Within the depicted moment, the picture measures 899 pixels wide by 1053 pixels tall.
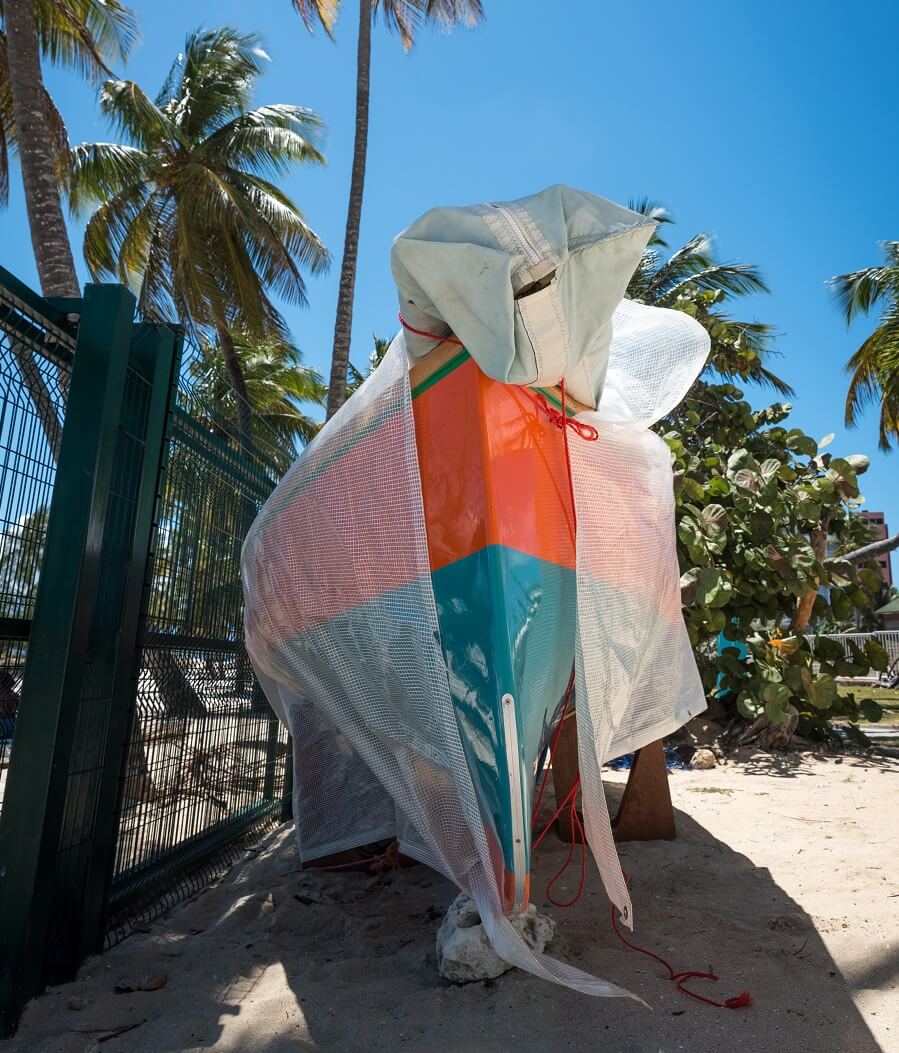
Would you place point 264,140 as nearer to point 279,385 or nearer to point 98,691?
point 279,385

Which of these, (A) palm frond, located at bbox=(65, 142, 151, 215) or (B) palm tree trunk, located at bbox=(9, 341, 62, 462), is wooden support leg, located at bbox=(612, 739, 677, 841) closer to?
(B) palm tree trunk, located at bbox=(9, 341, 62, 462)

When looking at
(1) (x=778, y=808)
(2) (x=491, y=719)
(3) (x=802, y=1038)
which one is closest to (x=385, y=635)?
(2) (x=491, y=719)

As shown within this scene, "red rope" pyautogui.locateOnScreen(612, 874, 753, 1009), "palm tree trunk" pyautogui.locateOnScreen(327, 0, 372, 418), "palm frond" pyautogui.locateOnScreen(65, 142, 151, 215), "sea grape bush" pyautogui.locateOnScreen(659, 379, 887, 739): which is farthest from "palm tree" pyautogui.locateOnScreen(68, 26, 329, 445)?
"red rope" pyautogui.locateOnScreen(612, 874, 753, 1009)

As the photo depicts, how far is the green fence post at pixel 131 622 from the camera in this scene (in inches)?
101

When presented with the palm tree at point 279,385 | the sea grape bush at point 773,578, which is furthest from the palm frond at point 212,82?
the sea grape bush at point 773,578

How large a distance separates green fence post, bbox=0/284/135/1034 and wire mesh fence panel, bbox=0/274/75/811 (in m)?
0.08

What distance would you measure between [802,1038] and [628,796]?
1.88m

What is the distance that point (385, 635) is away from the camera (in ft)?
8.34

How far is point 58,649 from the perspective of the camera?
89.9 inches

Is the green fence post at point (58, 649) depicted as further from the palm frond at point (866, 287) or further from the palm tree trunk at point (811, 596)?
the palm frond at point (866, 287)

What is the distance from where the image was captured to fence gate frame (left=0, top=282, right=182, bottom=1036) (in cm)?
218

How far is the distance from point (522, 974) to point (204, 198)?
14186 mm

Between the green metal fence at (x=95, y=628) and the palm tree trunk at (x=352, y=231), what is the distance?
6.64 m

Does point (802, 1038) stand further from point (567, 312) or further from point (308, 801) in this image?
point (567, 312)
